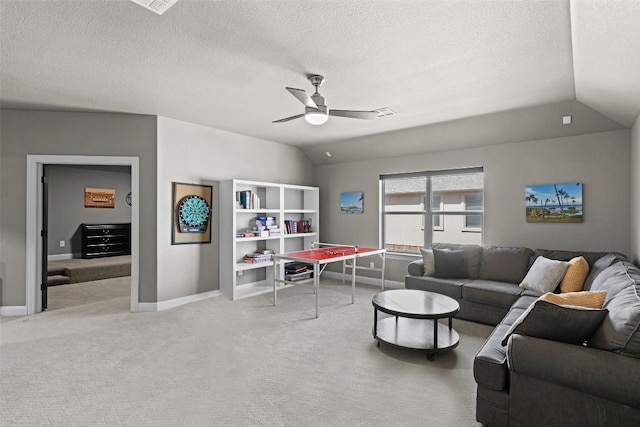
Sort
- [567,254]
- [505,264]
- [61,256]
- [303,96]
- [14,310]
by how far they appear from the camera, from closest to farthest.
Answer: [303,96] < [567,254] < [14,310] < [505,264] < [61,256]

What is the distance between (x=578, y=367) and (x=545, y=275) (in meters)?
2.17

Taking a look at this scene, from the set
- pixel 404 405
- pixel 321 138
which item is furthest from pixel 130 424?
pixel 321 138

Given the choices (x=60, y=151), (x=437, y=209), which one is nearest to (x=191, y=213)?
(x=60, y=151)

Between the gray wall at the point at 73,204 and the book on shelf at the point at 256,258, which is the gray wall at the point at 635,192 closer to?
the book on shelf at the point at 256,258

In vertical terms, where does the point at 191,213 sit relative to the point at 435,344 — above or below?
above

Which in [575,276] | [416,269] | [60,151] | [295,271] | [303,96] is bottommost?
[295,271]

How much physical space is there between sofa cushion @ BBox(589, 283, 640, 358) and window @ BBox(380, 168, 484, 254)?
10.6ft

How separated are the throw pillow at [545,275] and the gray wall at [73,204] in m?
7.82

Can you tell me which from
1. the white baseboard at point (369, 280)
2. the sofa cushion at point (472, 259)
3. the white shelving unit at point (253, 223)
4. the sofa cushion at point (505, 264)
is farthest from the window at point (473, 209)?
the white shelving unit at point (253, 223)

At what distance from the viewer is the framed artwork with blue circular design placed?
15.2 ft

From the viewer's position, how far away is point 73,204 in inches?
284

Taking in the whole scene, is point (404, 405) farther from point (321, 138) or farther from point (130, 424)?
point (321, 138)

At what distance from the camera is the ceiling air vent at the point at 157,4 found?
1908 millimetres

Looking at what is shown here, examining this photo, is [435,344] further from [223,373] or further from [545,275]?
[223,373]
